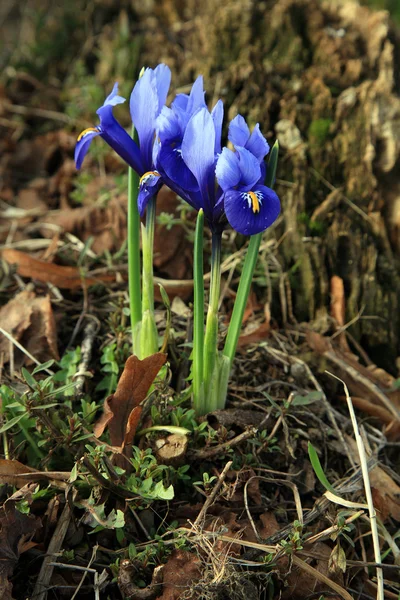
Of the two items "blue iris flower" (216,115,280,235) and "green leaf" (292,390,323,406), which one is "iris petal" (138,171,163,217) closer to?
"blue iris flower" (216,115,280,235)

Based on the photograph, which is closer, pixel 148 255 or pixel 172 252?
pixel 148 255

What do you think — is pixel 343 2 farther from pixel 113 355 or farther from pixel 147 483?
pixel 147 483

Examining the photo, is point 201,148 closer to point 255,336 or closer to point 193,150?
point 193,150

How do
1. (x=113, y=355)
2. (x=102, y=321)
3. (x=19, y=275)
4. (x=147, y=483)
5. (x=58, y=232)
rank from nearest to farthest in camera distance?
(x=147, y=483)
(x=113, y=355)
(x=102, y=321)
(x=19, y=275)
(x=58, y=232)

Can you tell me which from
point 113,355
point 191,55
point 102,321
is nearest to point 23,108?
point 191,55

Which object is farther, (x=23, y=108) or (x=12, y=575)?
(x=23, y=108)

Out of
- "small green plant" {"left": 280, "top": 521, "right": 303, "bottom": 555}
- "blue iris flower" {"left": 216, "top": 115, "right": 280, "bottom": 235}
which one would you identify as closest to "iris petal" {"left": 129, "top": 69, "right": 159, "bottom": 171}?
"blue iris flower" {"left": 216, "top": 115, "right": 280, "bottom": 235}

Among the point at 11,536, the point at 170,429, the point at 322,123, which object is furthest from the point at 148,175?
the point at 322,123
